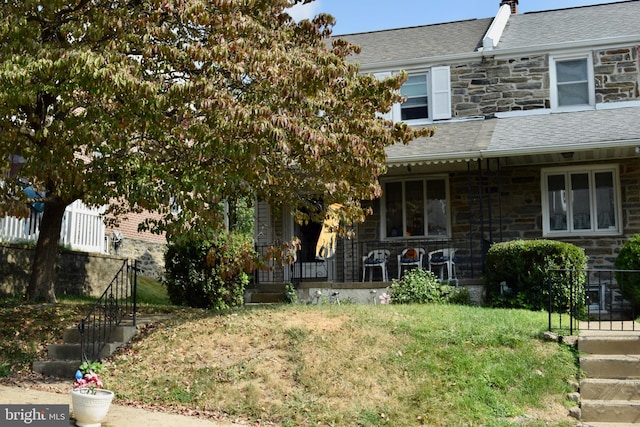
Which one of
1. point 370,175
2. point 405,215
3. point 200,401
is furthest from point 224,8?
point 405,215

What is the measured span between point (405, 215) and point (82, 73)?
9.64 metres

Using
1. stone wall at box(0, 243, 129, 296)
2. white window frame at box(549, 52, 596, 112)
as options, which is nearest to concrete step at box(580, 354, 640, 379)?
white window frame at box(549, 52, 596, 112)

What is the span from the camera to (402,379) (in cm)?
912

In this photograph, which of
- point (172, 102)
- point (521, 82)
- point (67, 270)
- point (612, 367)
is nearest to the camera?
point (612, 367)

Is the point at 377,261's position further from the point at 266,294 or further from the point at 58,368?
the point at 58,368

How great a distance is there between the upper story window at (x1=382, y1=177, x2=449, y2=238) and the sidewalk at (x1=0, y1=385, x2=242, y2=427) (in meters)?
9.36

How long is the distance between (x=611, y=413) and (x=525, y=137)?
789 centimetres

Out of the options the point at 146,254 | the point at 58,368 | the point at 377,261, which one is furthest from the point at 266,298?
the point at 146,254

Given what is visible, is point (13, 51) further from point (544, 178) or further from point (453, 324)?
point (544, 178)

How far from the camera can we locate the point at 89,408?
7.87 meters

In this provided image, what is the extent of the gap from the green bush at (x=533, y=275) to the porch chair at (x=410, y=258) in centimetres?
264

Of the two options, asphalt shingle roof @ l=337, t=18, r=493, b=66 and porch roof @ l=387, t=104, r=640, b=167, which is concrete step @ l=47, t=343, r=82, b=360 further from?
asphalt shingle roof @ l=337, t=18, r=493, b=66

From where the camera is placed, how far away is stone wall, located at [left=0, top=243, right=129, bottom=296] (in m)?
14.7

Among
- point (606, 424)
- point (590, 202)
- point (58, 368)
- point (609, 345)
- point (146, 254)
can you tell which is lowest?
point (606, 424)
